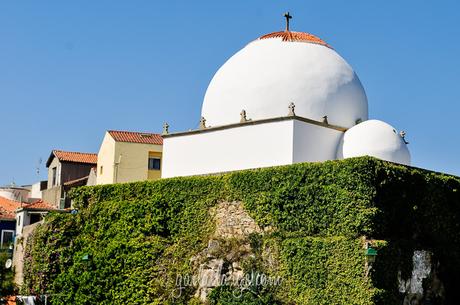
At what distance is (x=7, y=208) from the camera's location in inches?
1924

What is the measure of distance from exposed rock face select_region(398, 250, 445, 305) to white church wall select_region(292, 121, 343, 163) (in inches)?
221

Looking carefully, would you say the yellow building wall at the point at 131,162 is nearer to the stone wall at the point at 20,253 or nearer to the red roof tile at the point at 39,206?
the red roof tile at the point at 39,206

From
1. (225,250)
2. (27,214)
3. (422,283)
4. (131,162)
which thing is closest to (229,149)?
(225,250)

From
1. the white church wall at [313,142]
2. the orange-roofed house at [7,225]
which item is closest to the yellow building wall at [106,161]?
the orange-roofed house at [7,225]

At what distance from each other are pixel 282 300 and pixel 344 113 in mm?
8683

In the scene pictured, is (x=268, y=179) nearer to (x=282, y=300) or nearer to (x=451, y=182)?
(x=282, y=300)

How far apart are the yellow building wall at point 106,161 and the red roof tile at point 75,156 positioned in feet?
19.6

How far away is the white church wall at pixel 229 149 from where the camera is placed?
89.0ft

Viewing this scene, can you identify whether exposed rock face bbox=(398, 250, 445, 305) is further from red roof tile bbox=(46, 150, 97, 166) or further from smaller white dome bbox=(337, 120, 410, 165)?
red roof tile bbox=(46, 150, 97, 166)

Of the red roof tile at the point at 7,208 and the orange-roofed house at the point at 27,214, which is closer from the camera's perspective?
the orange-roofed house at the point at 27,214

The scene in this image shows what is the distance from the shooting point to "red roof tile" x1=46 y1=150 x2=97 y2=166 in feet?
167

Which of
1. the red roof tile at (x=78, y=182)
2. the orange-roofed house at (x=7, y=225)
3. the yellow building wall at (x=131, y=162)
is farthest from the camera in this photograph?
the red roof tile at (x=78, y=182)

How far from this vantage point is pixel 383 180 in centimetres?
2253

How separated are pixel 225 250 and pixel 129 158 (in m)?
19.4
